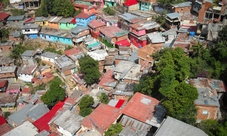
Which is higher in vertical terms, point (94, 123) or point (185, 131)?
point (185, 131)

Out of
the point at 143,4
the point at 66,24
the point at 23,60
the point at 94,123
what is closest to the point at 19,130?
the point at 94,123

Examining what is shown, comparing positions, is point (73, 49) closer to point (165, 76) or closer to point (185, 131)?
point (165, 76)

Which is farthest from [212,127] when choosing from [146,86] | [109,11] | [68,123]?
[109,11]

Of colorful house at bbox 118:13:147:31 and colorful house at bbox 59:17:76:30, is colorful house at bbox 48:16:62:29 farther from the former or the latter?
colorful house at bbox 118:13:147:31

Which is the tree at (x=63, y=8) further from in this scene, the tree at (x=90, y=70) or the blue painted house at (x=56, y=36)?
the tree at (x=90, y=70)

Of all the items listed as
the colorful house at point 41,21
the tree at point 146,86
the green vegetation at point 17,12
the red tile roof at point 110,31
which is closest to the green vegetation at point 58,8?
the colorful house at point 41,21

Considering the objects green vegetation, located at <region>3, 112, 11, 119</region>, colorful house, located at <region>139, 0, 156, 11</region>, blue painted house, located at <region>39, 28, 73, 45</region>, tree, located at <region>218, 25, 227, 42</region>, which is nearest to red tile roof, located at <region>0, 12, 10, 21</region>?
blue painted house, located at <region>39, 28, 73, 45</region>
